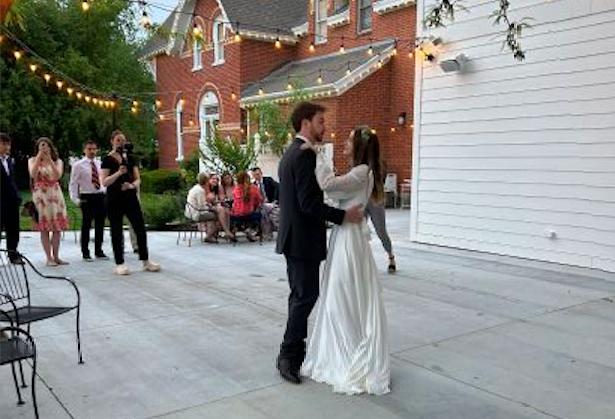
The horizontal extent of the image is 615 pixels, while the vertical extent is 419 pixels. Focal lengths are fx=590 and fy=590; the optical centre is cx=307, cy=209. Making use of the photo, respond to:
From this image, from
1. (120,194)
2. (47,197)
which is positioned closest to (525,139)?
(120,194)

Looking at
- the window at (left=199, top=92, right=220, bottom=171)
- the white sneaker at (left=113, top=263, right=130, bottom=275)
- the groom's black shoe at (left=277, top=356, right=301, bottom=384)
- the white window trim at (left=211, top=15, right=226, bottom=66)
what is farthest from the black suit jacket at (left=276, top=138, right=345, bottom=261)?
the white window trim at (left=211, top=15, right=226, bottom=66)

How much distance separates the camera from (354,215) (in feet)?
11.7

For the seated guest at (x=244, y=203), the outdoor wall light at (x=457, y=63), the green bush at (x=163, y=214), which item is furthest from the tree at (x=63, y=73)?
the outdoor wall light at (x=457, y=63)

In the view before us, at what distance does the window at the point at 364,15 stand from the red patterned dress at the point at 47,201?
1253 centimetres

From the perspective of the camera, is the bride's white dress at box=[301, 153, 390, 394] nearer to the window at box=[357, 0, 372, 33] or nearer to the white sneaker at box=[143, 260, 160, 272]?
the white sneaker at box=[143, 260, 160, 272]

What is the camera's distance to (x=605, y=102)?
6949mm

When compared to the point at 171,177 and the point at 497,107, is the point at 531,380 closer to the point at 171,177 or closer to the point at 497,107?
the point at 497,107

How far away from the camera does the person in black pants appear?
6.76 m

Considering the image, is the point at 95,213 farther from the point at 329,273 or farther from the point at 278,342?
the point at 329,273

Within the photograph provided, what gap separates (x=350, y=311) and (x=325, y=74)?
46.4ft

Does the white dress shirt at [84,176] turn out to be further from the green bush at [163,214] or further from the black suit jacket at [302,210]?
the black suit jacket at [302,210]

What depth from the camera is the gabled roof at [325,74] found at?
15938 mm

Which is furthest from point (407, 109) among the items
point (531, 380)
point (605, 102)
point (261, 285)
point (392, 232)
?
point (531, 380)

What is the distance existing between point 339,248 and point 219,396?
1127 mm
